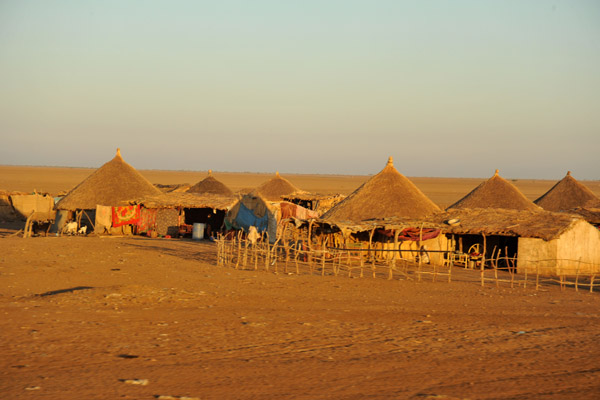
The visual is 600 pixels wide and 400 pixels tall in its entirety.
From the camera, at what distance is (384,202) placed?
1948 centimetres

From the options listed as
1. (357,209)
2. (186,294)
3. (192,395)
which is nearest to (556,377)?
(192,395)

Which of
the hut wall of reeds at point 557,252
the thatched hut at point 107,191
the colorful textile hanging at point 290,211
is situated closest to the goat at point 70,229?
the thatched hut at point 107,191

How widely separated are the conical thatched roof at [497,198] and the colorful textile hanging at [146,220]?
428 inches

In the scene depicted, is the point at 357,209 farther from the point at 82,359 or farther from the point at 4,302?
the point at 82,359

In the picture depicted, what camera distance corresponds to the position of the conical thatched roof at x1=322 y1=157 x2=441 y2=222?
1916cm

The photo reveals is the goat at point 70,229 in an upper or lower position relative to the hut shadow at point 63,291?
upper

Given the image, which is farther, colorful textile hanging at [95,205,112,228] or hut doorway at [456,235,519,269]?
colorful textile hanging at [95,205,112,228]

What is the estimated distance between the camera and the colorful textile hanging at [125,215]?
22984 millimetres

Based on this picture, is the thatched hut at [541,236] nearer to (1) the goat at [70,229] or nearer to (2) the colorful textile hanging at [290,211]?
(2) the colorful textile hanging at [290,211]

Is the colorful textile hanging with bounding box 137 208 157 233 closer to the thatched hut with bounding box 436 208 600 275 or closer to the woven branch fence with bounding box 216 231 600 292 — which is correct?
the woven branch fence with bounding box 216 231 600 292

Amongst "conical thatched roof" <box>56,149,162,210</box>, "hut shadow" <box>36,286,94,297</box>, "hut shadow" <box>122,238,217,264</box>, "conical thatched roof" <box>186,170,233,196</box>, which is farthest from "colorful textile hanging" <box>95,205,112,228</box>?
"hut shadow" <box>36,286,94,297</box>

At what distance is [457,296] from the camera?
12180mm

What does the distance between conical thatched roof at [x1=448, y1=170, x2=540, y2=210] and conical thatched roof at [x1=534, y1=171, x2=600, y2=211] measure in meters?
3.69

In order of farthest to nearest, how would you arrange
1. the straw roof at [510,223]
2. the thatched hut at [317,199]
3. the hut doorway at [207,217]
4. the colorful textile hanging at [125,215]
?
the thatched hut at [317,199], the hut doorway at [207,217], the colorful textile hanging at [125,215], the straw roof at [510,223]
